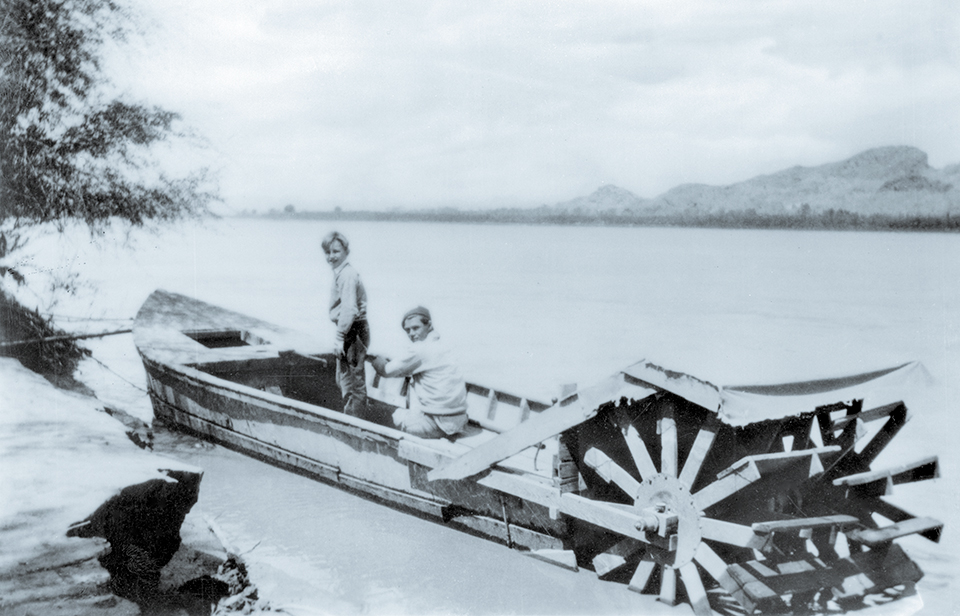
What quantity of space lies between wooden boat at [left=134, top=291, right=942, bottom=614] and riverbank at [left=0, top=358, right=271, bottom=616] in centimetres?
142

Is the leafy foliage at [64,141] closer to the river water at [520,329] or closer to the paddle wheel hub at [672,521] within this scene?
the river water at [520,329]

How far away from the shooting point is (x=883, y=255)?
99.2ft

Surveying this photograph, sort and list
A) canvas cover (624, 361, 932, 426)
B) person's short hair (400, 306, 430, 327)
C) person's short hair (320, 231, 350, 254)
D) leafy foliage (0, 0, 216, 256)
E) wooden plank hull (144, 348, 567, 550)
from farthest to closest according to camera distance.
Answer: leafy foliage (0, 0, 216, 256) → person's short hair (320, 231, 350, 254) → person's short hair (400, 306, 430, 327) → wooden plank hull (144, 348, 567, 550) → canvas cover (624, 361, 932, 426)

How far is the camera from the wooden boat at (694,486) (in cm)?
427

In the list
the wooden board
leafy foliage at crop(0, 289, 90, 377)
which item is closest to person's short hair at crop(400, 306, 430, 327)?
the wooden board

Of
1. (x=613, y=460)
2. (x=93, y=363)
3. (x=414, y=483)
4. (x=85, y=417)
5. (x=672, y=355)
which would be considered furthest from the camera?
(x=672, y=355)

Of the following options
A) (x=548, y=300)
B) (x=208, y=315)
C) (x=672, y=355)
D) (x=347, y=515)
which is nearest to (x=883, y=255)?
(x=548, y=300)

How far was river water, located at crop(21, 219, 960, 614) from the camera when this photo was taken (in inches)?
207

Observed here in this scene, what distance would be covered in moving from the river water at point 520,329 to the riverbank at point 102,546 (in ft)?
1.55

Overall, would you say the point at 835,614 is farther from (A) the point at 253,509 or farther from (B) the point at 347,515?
(A) the point at 253,509

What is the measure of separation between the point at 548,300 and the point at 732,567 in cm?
1815

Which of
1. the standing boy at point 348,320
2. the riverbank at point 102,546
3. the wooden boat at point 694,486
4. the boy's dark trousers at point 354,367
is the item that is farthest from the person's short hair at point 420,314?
the riverbank at point 102,546

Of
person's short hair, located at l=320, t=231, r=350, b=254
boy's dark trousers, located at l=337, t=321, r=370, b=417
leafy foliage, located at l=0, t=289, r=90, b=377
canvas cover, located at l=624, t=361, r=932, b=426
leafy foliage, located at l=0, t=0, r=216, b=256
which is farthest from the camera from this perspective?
leafy foliage, located at l=0, t=289, r=90, b=377

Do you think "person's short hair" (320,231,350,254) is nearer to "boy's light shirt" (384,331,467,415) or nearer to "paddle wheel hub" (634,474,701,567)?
"boy's light shirt" (384,331,467,415)
